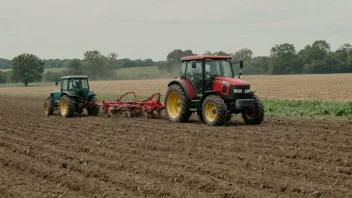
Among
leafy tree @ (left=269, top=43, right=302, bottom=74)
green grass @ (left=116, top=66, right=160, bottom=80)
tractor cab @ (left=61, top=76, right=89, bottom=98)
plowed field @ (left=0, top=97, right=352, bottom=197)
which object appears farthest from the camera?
leafy tree @ (left=269, top=43, right=302, bottom=74)

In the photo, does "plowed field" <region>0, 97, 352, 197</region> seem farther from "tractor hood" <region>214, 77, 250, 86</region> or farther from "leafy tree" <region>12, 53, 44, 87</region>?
"leafy tree" <region>12, 53, 44, 87</region>

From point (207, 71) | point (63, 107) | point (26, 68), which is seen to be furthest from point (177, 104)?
point (26, 68)

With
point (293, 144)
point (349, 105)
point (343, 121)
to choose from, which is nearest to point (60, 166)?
point (293, 144)

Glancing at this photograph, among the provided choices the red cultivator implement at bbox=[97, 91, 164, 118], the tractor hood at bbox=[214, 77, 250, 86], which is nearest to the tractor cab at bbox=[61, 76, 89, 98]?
the red cultivator implement at bbox=[97, 91, 164, 118]

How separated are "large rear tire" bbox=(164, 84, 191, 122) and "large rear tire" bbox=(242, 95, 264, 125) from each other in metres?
1.61

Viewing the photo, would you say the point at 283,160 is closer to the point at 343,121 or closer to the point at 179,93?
the point at 179,93

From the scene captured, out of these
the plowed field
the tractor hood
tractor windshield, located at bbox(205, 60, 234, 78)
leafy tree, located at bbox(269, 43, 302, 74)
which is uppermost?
leafy tree, located at bbox(269, 43, 302, 74)

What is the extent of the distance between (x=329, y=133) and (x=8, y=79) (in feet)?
245

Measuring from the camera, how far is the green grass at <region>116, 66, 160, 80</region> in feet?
243

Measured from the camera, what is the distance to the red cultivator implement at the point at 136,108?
1580 centimetres

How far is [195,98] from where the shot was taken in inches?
554

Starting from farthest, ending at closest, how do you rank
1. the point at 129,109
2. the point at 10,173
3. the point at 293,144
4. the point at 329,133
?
1. the point at 129,109
2. the point at 329,133
3. the point at 293,144
4. the point at 10,173

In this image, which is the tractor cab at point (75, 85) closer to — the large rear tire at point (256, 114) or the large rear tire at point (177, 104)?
the large rear tire at point (177, 104)

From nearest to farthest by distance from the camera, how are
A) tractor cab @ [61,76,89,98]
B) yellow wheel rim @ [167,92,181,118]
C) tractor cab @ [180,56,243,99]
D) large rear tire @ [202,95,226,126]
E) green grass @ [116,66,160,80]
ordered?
large rear tire @ [202,95,226,126] → tractor cab @ [180,56,243,99] → yellow wheel rim @ [167,92,181,118] → tractor cab @ [61,76,89,98] → green grass @ [116,66,160,80]
